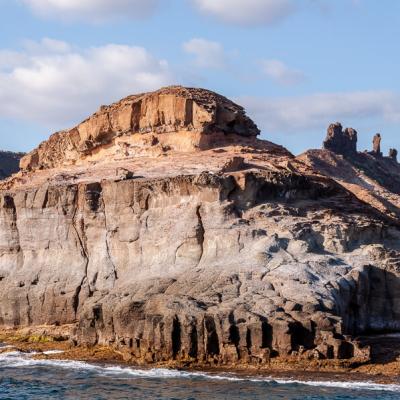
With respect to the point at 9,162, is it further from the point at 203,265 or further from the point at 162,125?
the point at 203,265

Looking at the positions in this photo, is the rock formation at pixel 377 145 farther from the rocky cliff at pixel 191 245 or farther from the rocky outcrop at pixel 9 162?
the rocky cliff at pixel 191 245

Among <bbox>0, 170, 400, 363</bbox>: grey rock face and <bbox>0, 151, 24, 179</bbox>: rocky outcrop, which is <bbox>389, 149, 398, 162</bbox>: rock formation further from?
<bbox>0, 170, 400, 363</bbox>: grey rock face

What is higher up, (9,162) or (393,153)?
(393,153)

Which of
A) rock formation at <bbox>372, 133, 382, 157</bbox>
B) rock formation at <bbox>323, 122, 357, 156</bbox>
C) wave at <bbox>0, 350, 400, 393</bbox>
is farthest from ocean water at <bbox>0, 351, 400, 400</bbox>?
rock formation at <bbox>372, 133, 382, 157</bbox>

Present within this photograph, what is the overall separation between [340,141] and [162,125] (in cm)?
8680

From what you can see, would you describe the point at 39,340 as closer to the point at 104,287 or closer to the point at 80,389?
the point at 104,287

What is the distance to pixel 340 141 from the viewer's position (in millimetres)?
138500

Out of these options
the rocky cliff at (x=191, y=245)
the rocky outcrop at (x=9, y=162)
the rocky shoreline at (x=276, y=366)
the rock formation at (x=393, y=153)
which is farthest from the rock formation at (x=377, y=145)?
the rocky shoreline at (x=276, y=366)

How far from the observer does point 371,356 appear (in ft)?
127

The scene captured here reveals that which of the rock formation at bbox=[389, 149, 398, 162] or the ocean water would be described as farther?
the rock formation at bbox=[389, 149, 398, 162]

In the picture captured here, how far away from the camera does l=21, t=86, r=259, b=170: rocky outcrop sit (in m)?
53.3

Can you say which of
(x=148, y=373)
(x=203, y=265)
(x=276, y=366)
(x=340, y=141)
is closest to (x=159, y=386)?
(x=148, y=373)

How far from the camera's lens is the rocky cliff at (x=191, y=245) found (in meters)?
39.5

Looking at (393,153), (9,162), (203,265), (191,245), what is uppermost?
(393,153)
